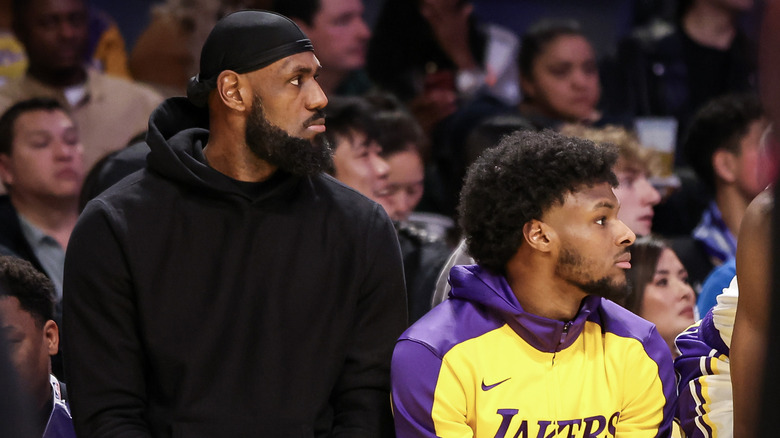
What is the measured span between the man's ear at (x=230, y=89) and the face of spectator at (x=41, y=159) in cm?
178

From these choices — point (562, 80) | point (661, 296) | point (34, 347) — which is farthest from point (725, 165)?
point (34, 347)

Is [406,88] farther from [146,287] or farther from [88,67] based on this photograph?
[146,287]

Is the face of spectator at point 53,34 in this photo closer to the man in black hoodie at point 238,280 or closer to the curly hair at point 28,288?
the curly hair at point 28,288

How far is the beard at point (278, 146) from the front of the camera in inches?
87.0

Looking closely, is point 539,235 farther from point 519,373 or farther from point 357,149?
point 357,149

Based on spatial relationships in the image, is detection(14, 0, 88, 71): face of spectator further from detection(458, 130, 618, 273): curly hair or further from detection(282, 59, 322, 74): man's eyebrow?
detection(458, 130, 618, 273): curly hair

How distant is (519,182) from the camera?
2.35m

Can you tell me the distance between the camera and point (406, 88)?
16.3 ft

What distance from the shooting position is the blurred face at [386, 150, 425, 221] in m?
3.96

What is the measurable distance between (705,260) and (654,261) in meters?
0.87

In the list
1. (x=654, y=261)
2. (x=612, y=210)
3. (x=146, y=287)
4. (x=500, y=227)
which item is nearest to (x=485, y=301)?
(x=500, y=227)

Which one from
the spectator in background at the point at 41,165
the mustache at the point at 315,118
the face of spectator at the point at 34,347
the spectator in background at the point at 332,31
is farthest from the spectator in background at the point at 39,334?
the spectator in background at the point at 332,31

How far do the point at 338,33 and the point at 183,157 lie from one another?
2632 millimetres

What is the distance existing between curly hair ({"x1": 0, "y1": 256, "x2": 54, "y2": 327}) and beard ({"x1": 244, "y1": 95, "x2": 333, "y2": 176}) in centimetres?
75
